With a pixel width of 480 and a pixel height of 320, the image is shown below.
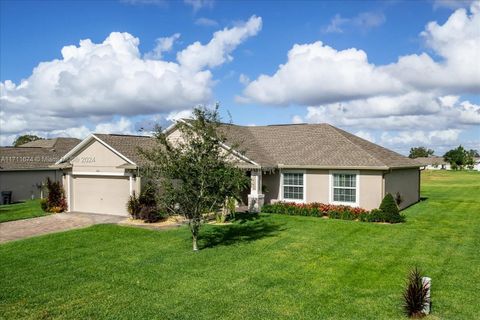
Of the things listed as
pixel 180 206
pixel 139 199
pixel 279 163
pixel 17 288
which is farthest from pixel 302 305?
pixel 279 163

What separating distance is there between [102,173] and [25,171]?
1496 cm

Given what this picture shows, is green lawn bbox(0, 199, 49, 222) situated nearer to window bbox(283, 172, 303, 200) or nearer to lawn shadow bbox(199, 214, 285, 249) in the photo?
lawn shadow bbox(199, 214, 285, 249)

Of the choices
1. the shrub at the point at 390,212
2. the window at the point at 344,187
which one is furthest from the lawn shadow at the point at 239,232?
the shrub at the point at 390,212

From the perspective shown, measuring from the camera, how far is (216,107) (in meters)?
15.5

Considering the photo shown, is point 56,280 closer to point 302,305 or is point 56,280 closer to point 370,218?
point 302,305

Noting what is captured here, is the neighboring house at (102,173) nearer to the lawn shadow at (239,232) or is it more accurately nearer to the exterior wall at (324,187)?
the lawn shadow at (239,232)

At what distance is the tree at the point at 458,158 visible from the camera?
401 ft

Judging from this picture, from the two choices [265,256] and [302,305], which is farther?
[265,256]

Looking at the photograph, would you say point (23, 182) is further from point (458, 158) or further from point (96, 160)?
point (458, 158)

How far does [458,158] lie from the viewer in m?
122

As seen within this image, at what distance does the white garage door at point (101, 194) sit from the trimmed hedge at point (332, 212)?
335 inches

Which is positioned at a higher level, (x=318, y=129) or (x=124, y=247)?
(x=318, y=129)

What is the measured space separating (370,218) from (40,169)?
29030mm

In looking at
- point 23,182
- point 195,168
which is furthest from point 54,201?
point 195,168
